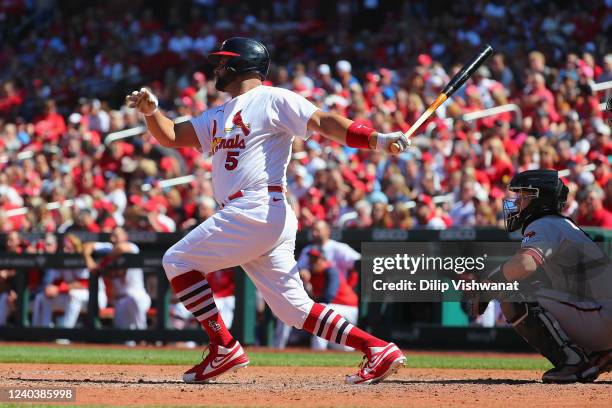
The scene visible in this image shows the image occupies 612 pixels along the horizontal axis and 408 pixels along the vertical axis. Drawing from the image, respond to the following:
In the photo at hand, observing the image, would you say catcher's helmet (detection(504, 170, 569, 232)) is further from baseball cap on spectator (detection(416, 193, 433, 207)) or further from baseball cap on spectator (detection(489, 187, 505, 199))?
baseball cap on spectator (detection(489, 187, 505, 199))

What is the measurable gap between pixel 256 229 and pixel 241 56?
106 cm

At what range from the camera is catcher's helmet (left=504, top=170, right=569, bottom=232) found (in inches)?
270

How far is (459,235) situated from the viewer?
36.3ft

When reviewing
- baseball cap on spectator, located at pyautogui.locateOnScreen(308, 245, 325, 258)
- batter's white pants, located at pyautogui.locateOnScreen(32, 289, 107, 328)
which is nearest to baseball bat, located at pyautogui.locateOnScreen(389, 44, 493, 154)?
baseball cap on spectator, located at pyautogui.locateOnScreen(308, 245, 325, 258)

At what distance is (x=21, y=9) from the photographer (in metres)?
26.7

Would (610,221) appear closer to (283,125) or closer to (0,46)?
(283,125)

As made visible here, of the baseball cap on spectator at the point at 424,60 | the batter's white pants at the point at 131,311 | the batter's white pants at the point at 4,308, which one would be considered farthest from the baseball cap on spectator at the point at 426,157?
the batter's white pants at the point at 4,308

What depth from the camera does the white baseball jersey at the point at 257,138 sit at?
6.46 meters

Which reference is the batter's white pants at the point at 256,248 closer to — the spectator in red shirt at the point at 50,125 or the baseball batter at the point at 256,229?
the baseball batter at the point at 256,229

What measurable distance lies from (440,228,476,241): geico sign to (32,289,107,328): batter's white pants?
12.5 feet

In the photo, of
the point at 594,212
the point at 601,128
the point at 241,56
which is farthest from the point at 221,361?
the point at 601,128

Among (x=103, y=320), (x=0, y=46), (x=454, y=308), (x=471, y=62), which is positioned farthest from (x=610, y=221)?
(x=0, y=46)

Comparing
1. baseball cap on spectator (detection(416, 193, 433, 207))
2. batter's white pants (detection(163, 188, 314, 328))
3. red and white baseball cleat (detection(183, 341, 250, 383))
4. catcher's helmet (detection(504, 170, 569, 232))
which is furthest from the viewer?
baseball cap on spectator (detection(416, 193, 433, 207))

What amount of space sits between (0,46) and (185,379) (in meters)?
20.5
